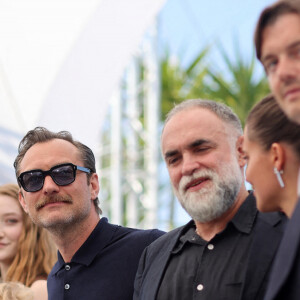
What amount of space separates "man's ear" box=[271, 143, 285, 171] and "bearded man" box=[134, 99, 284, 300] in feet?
1.74

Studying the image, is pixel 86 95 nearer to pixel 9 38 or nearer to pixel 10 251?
pixel 9 38

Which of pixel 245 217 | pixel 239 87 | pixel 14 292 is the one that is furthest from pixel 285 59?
pixel 239 87

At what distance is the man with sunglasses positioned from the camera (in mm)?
2941

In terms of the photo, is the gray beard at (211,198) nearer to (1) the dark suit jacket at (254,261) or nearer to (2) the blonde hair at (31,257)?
(1) the dark suit jacket at (254,261)

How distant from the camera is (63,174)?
3.02 m

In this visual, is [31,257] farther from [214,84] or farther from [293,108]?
[214,84]

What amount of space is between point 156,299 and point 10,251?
4.96 ft

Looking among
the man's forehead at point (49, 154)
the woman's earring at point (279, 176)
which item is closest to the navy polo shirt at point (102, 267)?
the man's forehead at point (49, 154)

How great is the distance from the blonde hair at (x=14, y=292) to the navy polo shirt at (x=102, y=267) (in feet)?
0.40

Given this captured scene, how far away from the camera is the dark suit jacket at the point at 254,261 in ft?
7.19

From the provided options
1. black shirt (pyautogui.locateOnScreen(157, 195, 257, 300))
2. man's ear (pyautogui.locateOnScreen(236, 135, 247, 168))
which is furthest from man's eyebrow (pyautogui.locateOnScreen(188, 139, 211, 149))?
black shirt (pyautogui.locateOnScreen(157, 195, 257, 300))

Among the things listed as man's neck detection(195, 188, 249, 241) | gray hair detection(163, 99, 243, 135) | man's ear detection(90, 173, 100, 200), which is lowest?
man's neck detection(195, 188, 249, 241)

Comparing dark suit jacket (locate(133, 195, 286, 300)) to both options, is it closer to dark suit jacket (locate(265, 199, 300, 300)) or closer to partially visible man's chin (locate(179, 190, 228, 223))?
partially visible man's chin (locate(179, 190, 228, 223))

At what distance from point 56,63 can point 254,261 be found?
4768mm
